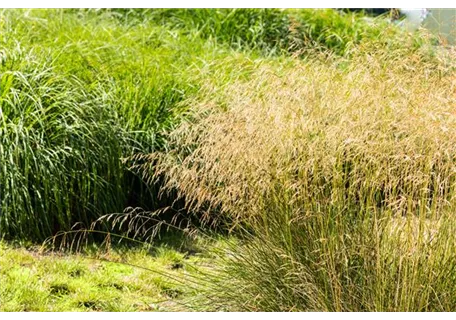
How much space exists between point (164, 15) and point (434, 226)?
560cm

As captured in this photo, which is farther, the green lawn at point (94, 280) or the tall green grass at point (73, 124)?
the tall green grass at point (73, 124)

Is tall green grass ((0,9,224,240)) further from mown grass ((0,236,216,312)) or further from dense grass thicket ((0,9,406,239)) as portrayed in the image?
mown grass ((0,236,216,312))

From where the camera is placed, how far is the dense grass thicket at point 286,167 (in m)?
3.24

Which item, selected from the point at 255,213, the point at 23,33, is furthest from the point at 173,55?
the point at 255,213

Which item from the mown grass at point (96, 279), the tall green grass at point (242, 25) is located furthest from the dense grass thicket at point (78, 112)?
the tall green grass at point (242, 25)

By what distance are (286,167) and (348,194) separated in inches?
11.7

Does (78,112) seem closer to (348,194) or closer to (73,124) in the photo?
(73,124)

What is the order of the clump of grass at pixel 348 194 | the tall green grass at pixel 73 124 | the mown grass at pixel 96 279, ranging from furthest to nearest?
the tall green grass at pixel 73 124
the mown grass at pixel 96 279
the clump of grass at pixel 348 194

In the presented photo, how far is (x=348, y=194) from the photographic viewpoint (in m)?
3.43

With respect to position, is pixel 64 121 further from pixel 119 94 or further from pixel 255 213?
pixel 255 213

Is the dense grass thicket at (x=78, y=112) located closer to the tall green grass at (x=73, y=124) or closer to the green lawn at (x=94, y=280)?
the tall green grass at (x=73, y=124)

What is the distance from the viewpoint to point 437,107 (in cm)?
336

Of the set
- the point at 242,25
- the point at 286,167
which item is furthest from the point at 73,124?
the point at 242,25

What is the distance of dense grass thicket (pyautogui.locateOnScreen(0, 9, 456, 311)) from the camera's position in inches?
127
